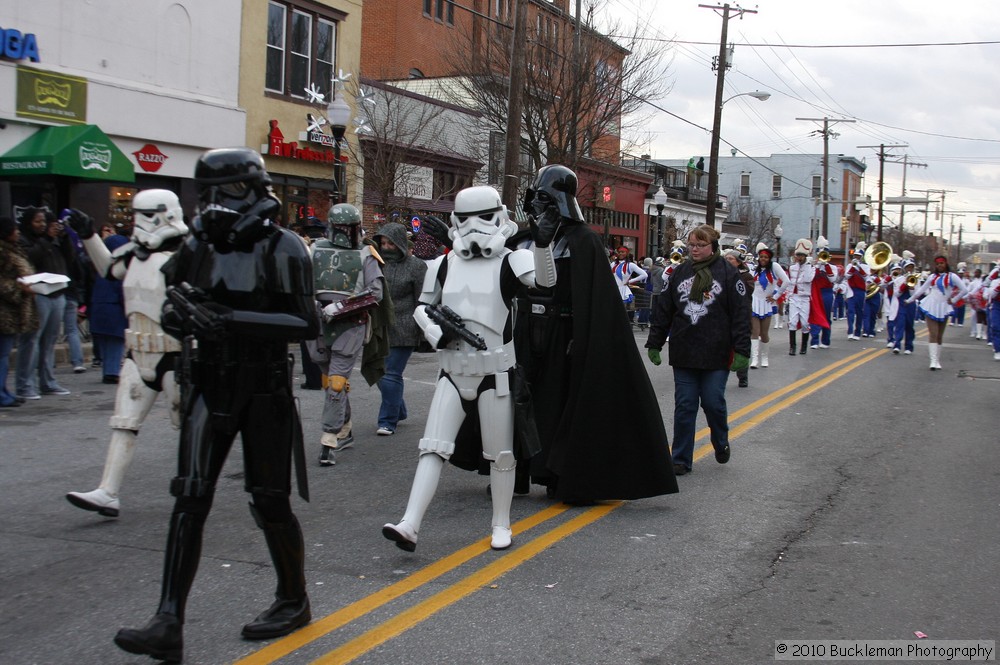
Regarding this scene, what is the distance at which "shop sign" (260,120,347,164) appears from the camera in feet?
71.7

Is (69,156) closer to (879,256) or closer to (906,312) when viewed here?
(906,312)

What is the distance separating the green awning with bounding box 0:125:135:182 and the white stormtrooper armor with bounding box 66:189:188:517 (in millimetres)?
10936

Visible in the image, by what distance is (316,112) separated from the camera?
76.5 ft

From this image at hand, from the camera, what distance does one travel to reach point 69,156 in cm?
1560

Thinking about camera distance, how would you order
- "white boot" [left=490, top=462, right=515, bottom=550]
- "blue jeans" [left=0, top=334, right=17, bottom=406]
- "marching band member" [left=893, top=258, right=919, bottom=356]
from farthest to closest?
"marching band member" [left=893, top=258, right=919, bottom=356] → "blue jeans" [left=0, top=334, right=17, bottom=406] → "white boot" [left=490, top=462, right=515, bottom=550]

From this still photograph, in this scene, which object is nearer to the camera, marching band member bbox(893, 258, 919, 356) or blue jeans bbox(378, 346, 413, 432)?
blue jeans bbox(378, 346, 413, 432)

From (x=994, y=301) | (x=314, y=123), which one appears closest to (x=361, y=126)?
(x=314, y=123)

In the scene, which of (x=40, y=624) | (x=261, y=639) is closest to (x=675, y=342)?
(x=261, y=639)

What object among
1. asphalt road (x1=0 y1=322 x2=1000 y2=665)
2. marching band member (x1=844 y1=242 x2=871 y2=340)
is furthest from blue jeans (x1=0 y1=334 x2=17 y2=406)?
marching band member (x1=844 y1=242 x2=871 y2=340)

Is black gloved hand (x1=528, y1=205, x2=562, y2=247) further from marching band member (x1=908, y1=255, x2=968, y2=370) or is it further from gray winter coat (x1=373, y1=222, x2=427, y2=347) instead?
marching band member (x1=908, y1=255, x2=968, y2=370)

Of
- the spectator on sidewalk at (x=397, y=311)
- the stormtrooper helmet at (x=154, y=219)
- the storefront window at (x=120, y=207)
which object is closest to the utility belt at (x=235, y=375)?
the stormtrooper helmet at (x=154, y=219)

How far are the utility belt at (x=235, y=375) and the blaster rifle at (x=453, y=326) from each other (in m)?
1.43

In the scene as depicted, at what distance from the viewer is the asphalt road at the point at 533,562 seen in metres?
4.12

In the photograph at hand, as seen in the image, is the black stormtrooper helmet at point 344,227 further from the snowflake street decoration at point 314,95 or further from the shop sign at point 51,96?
the snowflake street decoration at point 314,95
